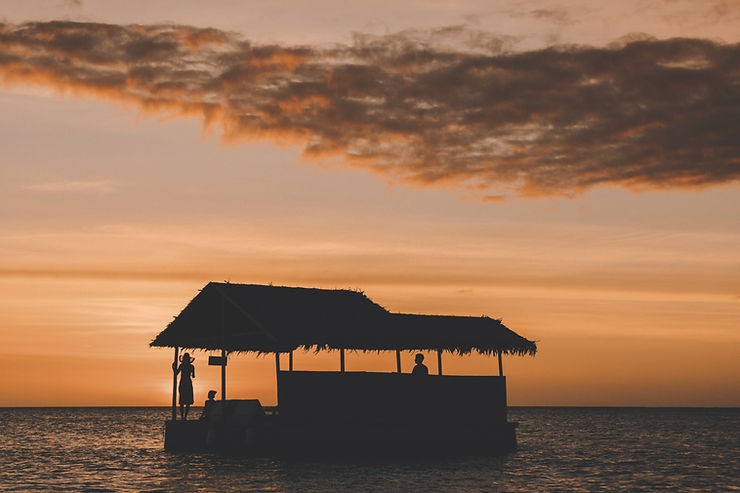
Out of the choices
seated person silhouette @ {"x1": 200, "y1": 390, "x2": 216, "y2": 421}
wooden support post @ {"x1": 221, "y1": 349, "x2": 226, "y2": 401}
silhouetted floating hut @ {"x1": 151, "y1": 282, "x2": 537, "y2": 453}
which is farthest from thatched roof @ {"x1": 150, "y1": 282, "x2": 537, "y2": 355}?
seated person silhouette @ {"x1": 200, "y1": 390, "x2": 216, "y2": 421}

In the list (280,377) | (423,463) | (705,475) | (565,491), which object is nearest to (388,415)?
(423,463)

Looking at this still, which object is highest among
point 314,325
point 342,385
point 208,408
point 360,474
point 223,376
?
point 314,325

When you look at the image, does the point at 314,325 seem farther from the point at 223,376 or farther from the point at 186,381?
the point at 186,381

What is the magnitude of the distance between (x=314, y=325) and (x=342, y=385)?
203 centimetres

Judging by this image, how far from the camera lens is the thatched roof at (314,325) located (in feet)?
87.2

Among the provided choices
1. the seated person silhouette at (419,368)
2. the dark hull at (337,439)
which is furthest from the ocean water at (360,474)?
the seated person silhouette at (419,368)

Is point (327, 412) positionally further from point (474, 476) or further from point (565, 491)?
point (565, 491)

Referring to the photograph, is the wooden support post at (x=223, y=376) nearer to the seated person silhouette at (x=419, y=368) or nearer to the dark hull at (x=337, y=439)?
the dark hull at (x=337, y=439)

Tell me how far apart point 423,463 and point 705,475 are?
32.9ft

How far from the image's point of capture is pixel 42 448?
144 feet

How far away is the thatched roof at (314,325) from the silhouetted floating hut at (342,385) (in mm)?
38

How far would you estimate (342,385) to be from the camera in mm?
27156

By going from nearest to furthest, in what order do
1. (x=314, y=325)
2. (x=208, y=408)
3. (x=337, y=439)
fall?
(x=337, y=439) → (x=314, y=325) → (x=208, y=408)

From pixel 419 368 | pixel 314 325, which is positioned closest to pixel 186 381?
pixel 314 325
